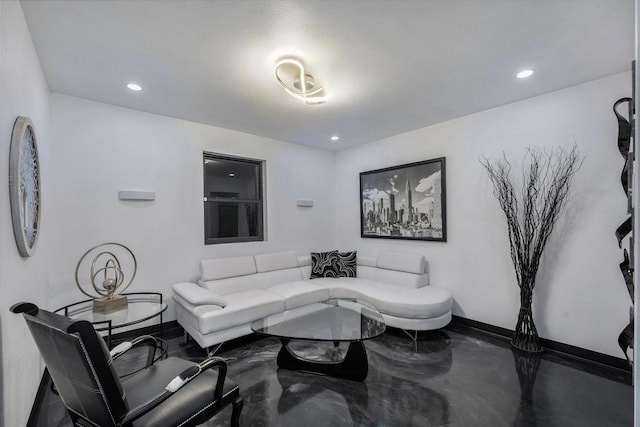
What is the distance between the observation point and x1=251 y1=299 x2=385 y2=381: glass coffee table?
235cm

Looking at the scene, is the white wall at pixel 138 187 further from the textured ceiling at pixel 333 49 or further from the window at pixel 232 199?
the textured ceiling at pixel 333 49

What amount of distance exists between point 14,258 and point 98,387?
3.05 ft

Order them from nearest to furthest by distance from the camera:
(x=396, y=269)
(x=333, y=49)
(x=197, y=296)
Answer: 1. (x=333, y=49)
2. (x=197, y=296)
3. (x=396, y=269)

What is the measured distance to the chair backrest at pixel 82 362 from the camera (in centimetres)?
119

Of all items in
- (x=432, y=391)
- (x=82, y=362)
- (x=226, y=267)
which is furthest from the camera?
(x=226, y=267)

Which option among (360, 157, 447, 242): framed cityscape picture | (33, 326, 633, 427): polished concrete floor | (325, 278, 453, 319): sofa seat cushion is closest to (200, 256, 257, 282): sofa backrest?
(33, 326, 633, 427): polished concrete floor

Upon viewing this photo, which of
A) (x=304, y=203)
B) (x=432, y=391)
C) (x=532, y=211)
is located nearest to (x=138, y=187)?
(x=304, y=203)

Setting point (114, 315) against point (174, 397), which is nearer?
point (174, 397)

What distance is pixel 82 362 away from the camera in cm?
120

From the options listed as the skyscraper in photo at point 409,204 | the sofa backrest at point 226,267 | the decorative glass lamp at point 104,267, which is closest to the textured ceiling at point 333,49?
the skyscraper in photo at point 409,204

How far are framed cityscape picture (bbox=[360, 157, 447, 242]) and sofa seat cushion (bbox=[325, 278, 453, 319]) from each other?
0.80 m

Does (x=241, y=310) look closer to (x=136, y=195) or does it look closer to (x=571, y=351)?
(x=136, y=195)

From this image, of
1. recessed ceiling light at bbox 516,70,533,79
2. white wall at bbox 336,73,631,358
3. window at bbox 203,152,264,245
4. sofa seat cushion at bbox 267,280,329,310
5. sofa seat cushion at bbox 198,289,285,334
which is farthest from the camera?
window at bbox 203,152,264,245

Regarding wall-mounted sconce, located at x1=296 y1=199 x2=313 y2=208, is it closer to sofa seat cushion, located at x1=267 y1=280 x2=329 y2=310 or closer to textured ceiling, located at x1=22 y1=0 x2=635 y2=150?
sofa seat cushion, located at x1=267 y1=280 x2=329 y2=310
